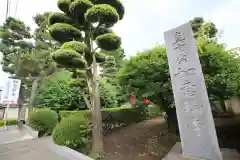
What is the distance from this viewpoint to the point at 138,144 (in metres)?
5.04

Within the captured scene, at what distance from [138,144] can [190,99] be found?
2.65 metres

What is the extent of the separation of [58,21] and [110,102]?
576 cm

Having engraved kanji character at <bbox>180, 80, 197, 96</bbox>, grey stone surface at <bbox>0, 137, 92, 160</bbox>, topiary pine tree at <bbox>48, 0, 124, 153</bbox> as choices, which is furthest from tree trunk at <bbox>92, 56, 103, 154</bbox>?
engraved kanji character at <bbox>180, 80, 197, 96</bbox>

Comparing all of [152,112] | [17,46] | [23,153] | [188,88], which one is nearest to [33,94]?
[17,46]

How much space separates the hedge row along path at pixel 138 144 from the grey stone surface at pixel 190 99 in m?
1.47

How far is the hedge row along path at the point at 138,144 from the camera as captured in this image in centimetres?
433

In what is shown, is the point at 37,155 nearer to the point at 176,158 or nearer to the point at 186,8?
the point at 176,158

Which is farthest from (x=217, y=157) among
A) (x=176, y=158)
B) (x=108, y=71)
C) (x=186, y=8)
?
(x=108, y=71)

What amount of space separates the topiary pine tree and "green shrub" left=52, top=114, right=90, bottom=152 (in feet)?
1.46


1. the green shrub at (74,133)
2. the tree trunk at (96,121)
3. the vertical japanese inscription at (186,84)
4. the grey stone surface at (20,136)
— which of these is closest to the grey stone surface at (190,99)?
the vertical japanese inscription at (186,84)

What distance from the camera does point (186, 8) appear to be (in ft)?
19.5

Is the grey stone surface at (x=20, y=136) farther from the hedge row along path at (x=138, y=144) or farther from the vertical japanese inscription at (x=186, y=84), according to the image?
the vertical japanese inscription at (x=186, y=84)

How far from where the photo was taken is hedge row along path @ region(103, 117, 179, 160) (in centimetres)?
433

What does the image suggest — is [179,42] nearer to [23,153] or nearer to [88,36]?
[88,36]
